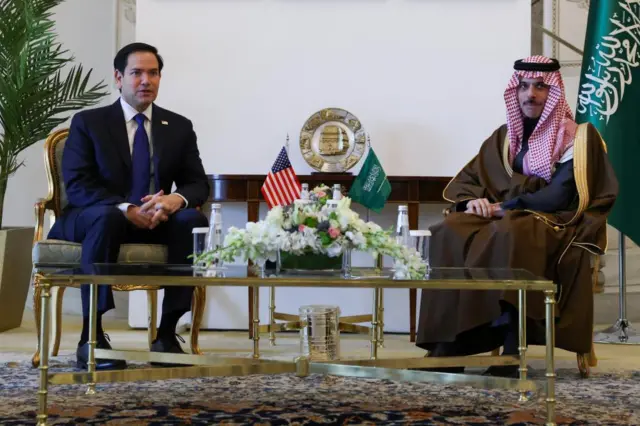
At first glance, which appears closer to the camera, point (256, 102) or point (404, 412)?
point (404, 412)

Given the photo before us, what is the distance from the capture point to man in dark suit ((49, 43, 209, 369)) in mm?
3916

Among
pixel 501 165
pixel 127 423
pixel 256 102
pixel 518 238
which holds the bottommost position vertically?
pixel 127 423

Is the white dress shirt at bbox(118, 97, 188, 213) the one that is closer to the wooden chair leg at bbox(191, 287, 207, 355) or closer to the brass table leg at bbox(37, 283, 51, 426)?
the wooden chair leg at bbox(191, 287, 207, 355)

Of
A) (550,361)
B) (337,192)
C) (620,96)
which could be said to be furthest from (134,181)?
(620,96)

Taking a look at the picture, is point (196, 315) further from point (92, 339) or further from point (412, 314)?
point (412, 314)

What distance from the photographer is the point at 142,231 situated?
4109mm

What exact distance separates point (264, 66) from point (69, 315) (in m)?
2.25

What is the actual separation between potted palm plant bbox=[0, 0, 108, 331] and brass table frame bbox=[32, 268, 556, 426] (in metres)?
2.09

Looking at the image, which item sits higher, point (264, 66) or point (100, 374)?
point (264, 66)

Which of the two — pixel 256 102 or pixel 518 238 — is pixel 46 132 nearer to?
pixel 256 102

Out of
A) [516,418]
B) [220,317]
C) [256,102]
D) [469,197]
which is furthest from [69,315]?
[516,418]

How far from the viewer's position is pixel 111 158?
13.7 feet

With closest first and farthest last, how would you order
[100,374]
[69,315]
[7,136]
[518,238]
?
[100,374] < [518,238] < [7,136] < [69,315]

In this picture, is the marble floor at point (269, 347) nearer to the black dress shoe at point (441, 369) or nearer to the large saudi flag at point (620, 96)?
the black dress shoe at point (441, 369)
